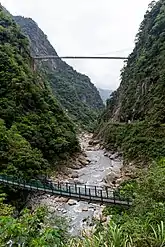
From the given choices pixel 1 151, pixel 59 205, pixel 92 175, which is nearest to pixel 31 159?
pixel 1 151

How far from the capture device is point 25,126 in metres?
23.1

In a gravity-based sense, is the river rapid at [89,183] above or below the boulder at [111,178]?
below

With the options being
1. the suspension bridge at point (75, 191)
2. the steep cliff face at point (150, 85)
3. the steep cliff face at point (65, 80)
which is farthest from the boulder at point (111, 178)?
the steep cliff face at point (65, 80)

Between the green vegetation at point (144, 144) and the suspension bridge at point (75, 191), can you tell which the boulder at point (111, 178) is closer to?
the green vegetation at point (144, 144)

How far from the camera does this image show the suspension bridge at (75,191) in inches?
452

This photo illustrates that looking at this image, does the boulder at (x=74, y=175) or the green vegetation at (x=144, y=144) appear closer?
the green vegetation at (x=144, y=144)

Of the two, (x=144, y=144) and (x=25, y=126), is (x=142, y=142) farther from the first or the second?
(x=25, y=126)

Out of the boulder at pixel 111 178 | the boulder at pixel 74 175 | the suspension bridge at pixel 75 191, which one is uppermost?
the suspension bridge at pixel 75 191

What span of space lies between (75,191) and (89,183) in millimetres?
6863

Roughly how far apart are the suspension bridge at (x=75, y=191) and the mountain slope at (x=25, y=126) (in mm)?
2171

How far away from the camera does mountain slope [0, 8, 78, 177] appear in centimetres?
1873

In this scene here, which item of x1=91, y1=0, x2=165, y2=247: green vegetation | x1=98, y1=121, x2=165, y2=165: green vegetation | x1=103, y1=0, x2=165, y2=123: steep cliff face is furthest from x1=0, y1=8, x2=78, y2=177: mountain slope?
x1=103, y1=0, x2=165, y2=123: steep cliff face

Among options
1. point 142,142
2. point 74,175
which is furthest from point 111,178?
point 142,142

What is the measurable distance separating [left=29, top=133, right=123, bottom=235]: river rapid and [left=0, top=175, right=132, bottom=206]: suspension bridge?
2.56 feet
